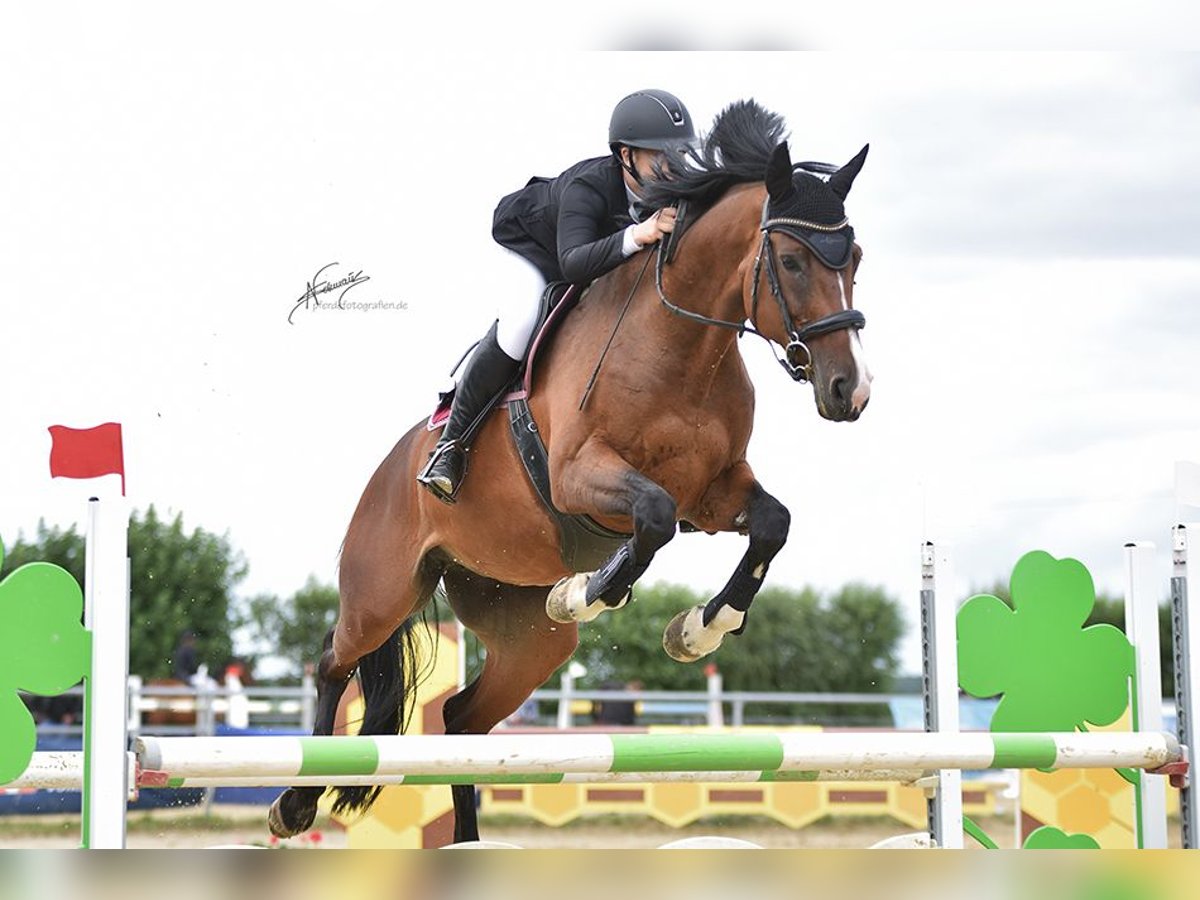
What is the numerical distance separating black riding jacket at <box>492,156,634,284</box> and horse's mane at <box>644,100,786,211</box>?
4.9 inches

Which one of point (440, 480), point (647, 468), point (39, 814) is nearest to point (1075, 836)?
point (647, 468)

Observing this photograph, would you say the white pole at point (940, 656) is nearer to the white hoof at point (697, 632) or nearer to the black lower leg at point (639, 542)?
the white hoof at point (697, 632)

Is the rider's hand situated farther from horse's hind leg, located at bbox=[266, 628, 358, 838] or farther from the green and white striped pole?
horse's hind leg, located at bbox=[266, 628, 358, 838]

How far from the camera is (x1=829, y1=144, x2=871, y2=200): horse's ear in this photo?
3.02 m

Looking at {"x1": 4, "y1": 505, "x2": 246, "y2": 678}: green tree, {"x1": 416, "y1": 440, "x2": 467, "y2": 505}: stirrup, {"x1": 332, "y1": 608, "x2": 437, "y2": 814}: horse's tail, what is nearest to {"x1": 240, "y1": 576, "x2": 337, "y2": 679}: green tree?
{"x1": 4, "y1": 505, "x2": 246, "y2": 678}: green tree

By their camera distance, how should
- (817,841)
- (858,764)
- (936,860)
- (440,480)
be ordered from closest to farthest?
(936,860) < (858,764) < (440,480) < (817,841)

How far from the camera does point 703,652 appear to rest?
3193mm

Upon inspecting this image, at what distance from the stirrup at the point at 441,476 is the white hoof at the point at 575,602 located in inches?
17.7

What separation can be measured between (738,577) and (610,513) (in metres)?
0.33

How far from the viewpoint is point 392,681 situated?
415 cm

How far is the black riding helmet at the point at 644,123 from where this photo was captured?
3.30 meters

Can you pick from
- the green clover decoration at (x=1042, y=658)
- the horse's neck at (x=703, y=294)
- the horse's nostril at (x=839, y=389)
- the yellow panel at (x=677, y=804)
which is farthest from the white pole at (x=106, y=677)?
the yellow panel at (x=677, y=804)

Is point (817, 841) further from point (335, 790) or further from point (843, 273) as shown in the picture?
point (843, 273)

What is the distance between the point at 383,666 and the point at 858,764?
5.65 feet
